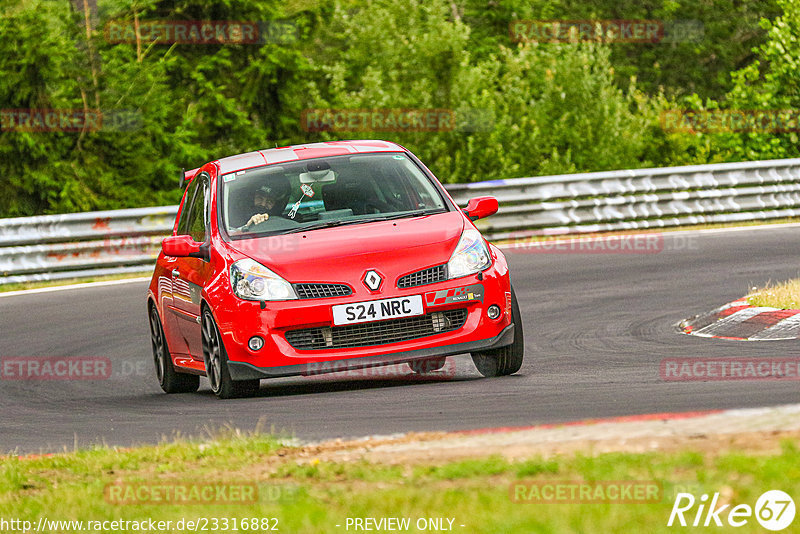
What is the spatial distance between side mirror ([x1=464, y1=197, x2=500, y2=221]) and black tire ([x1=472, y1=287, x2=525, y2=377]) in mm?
704

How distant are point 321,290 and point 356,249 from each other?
1.18 feet

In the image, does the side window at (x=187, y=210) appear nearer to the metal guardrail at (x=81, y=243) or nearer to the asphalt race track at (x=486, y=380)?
the asphalt race track at (x=486, y=380)

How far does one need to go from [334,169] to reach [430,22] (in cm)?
2006

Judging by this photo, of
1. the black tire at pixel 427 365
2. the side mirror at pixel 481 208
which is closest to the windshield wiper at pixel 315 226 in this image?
the side mirror at pixel 481 208

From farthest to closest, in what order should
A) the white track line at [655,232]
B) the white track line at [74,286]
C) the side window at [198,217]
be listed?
the white track line at [655,232]
the white track line at [74,286]
the side window at [198,217]

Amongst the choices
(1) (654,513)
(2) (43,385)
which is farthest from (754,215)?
(1) (654,513)

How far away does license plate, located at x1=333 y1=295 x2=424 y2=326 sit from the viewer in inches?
327

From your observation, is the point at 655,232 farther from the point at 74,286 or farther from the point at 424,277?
the point at 424,277

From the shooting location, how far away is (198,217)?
32.5 feet

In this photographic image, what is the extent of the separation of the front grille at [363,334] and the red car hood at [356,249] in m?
0.29

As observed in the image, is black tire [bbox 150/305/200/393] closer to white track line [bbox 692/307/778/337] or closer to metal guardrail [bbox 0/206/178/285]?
white track line [bbox 692/307/778/337]

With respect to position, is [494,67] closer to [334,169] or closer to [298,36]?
[298,36]

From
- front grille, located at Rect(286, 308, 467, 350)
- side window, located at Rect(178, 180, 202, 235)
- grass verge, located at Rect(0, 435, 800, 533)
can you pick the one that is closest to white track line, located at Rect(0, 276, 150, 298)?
side window, located at Rect(178, 180, 202, 235)

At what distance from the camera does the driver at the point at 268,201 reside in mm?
9227
